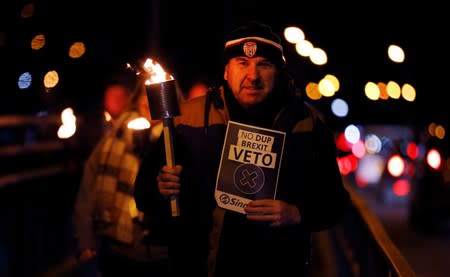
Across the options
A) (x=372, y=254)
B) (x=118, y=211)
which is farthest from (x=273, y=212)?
(x=372, y=254)

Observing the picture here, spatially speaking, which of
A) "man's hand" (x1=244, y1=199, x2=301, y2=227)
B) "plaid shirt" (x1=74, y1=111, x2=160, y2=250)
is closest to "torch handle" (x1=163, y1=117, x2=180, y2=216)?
"man's hand" (x1=244, y1=199, x2=301, y2=227)

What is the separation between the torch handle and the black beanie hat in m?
0.49

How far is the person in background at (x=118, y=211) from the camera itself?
5.12 metres

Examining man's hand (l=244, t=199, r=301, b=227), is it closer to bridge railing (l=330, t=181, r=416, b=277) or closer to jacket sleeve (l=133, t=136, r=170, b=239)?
jacket sleeve (l=133, t=136, r=170, b=239)

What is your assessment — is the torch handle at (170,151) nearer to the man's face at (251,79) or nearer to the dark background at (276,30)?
the man's face at (251,79)

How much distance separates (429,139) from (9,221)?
9939mm

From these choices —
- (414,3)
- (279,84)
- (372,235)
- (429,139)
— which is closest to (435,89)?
(414,3)

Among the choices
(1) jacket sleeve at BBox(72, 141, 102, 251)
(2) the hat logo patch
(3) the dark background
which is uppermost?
(3) the dark background

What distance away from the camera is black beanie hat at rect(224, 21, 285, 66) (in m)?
3.88

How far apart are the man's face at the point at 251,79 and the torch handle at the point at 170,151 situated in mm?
376

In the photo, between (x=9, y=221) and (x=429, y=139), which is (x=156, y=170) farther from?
(x=429, y=139)

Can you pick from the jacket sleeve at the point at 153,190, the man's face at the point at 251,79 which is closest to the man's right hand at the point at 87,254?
the jacket sleeve at the point at 153,190

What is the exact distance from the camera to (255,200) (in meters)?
3.69

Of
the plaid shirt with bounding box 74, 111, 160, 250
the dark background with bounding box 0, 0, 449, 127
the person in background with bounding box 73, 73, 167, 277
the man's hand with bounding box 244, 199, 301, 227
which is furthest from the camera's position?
the dark background with bounding box 0, 0, 449, 127
